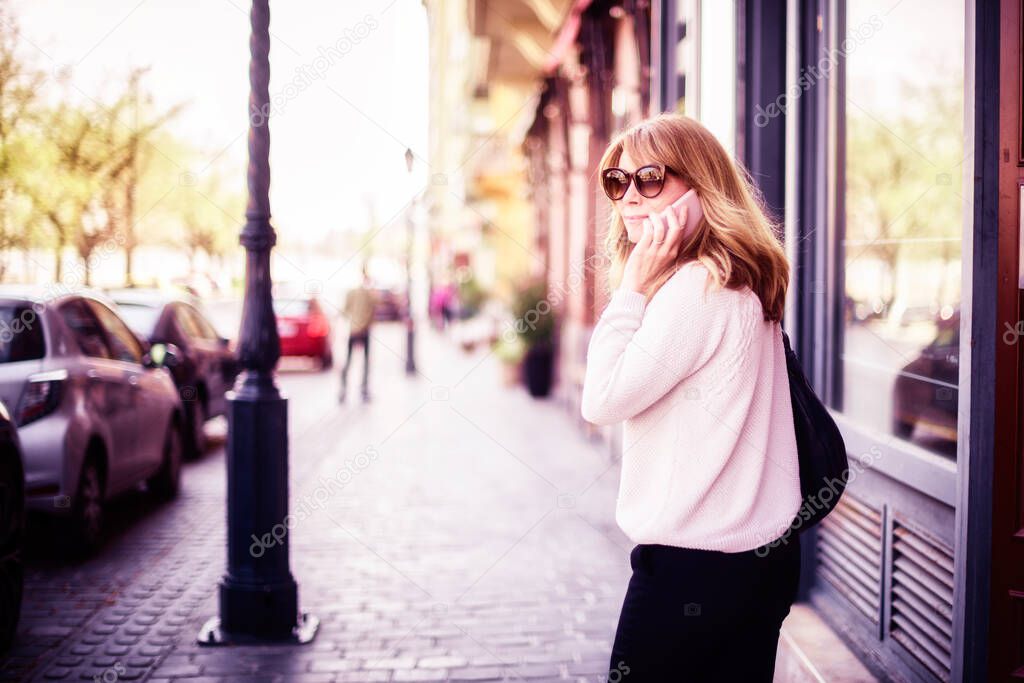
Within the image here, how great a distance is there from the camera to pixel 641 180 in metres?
2.25

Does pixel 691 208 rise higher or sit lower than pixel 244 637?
higher

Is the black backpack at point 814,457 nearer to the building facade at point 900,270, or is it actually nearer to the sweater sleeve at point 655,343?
the sweater sleeve at point 655,343

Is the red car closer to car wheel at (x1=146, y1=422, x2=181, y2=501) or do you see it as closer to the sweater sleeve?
car wheel at (x1=146, y1=422, x2=181, y2=501)

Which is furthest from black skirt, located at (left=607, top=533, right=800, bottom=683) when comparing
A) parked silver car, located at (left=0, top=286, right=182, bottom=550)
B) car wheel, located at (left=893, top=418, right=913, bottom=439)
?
parked silver car, located at (left=0, top=286, right=182, bottom=550)

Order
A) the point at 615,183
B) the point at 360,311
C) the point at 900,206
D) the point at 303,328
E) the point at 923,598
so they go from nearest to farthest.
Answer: the point at 615,183
the point at 923,598
the point at 900,206
the point at 360,311
the point at 303,328

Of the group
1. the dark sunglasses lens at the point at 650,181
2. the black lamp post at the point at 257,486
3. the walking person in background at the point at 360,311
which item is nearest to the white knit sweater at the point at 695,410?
the dark sunglasses lens at the point at 650,181

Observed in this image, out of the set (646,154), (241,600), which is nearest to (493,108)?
(241,600)

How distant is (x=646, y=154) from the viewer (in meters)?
2.25

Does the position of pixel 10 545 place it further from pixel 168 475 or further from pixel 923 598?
pixel 923 598

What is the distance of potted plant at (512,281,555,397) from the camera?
15.3 metres

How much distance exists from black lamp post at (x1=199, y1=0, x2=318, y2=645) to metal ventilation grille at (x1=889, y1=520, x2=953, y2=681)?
105 inches

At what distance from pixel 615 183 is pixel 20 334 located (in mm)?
4953

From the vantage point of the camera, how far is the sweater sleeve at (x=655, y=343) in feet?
6.66

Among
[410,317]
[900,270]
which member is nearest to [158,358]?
[900,270]
